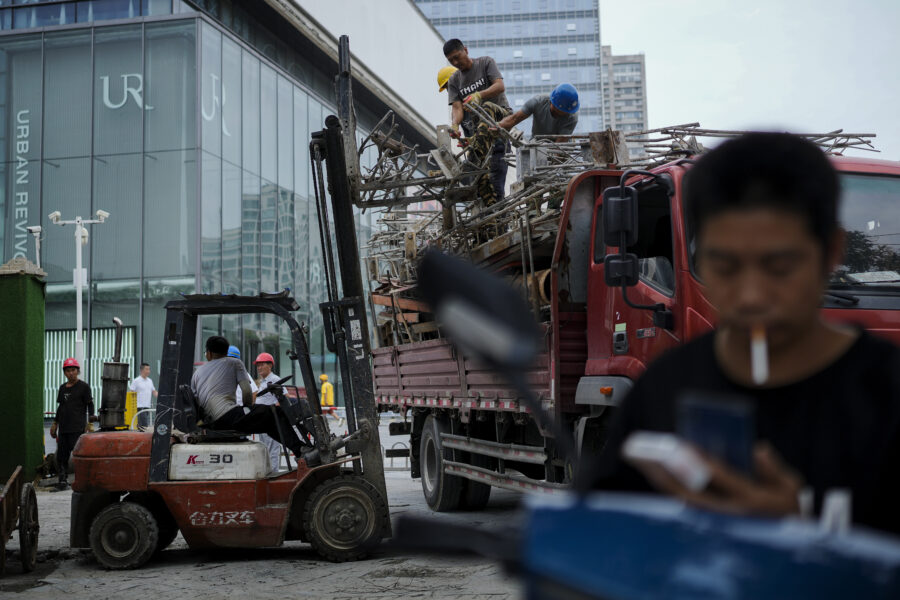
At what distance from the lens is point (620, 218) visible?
6.12 meters

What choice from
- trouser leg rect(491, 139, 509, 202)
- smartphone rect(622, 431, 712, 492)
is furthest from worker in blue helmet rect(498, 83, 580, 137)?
smartphone rect(622, 431, 712, 492)

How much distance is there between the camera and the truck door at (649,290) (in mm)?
6527

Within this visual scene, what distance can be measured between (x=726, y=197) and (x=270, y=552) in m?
8.63

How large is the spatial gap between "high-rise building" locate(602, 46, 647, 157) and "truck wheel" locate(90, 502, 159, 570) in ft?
500

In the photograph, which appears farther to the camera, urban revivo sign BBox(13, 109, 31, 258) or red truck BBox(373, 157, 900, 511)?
urban revivo sign BBox(13, 109, 31, 258)

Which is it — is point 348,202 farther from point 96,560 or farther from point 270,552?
point 96,560

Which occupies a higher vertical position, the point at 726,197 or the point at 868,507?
the point at 726,197

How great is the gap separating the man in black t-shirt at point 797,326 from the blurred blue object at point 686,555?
5.5 inches

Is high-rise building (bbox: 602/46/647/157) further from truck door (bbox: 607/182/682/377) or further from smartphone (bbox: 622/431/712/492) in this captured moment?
smartphone (bbox: 622/431/712/492)

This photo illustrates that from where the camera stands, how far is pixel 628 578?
1040 mm

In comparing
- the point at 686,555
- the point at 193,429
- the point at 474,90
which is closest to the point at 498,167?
the point at 474,90

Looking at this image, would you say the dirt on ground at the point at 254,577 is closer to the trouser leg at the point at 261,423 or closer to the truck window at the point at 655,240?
the trouser leg at the point at 261,423

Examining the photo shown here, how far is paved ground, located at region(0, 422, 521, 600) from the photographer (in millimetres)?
7047

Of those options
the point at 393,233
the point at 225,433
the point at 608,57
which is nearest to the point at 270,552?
the point at 225,433
